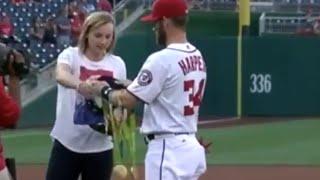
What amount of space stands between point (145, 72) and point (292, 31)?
18182 millimetres

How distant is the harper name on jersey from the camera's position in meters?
5.62

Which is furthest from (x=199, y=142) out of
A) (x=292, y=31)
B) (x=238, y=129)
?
Result: (x=292, y=31)

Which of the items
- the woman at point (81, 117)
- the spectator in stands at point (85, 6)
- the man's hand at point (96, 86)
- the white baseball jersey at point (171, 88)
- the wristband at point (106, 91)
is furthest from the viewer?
the spectator in stands at point (85, 6)

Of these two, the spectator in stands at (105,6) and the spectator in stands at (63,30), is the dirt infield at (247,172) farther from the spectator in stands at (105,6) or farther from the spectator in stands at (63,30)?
the spectator in stands at (63,30)

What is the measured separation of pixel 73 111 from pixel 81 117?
117 millimetres

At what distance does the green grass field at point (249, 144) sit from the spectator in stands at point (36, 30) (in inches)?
166

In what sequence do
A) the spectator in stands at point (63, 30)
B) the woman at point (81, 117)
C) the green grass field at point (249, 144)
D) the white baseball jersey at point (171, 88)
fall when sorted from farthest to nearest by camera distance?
the spectator in stands at point (63, 30), the green grass field at point (249, 144), the woman at point (81, 117), the white baseball jersey at point (171, 88)

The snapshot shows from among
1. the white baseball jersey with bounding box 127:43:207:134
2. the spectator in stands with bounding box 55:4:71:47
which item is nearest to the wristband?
the white baseball jersey with bounding box 127:43:207:134

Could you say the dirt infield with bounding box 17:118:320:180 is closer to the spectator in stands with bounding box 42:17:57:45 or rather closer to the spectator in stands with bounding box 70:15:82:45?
the spectator in stands with bounding box 70:15:82:45

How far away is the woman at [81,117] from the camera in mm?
6445

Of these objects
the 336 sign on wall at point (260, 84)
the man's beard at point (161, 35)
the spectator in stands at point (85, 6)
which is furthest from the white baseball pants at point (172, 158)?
the spectator in stands at point (85, 6)

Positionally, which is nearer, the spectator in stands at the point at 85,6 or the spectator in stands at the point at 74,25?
the spectator in stands at the point at 74,25

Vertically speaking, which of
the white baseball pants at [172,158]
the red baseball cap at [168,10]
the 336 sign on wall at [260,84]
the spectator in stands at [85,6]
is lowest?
the 336 sign on wall at [260,84]

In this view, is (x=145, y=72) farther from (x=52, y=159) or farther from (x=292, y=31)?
(x=292, y=31)
